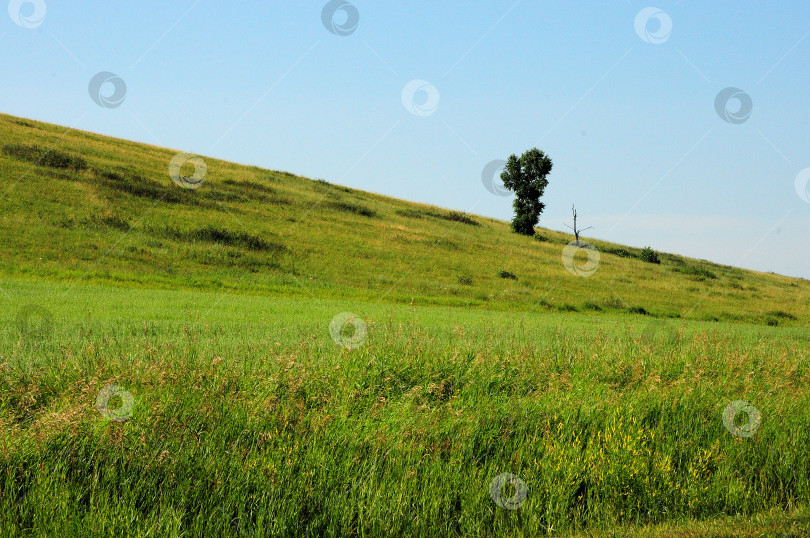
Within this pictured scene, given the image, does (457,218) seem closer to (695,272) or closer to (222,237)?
(695,272)

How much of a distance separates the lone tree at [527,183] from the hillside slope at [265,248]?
71.8 ft

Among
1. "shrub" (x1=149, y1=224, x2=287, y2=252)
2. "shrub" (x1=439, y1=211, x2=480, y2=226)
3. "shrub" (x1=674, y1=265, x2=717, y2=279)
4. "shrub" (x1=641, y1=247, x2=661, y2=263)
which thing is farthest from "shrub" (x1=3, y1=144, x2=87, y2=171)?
"shrub" (x1=641, y1=247, x2=661, y2=263)

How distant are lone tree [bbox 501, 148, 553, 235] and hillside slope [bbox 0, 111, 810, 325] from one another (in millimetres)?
21900

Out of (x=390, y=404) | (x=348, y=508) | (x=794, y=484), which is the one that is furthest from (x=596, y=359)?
(x=348, y=508)

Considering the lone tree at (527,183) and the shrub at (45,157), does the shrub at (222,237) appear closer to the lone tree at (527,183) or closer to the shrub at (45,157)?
the shrub at (45,157)

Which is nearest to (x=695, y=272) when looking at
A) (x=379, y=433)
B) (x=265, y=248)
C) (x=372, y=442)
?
(x=265, y=248)

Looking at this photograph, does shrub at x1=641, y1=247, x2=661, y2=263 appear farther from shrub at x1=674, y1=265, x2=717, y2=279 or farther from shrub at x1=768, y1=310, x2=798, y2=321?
shrub at x1=768, y1=310, x2=798, y2=321

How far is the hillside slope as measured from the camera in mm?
33750

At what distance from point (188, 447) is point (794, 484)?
24.2 feet

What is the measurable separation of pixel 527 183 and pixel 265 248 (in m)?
63.4

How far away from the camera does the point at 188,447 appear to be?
21.6ft

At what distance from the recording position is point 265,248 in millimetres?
42875

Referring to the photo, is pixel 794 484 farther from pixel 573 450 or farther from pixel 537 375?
pixel 537 375

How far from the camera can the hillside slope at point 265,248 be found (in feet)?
111
